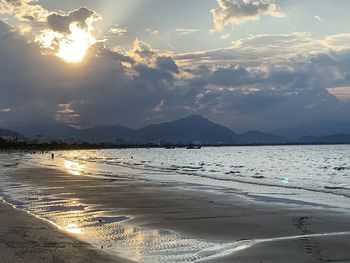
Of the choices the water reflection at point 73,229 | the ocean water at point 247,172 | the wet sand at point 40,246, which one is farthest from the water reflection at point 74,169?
the wet sand at point 40,246

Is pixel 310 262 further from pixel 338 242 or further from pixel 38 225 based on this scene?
pixel 38 225

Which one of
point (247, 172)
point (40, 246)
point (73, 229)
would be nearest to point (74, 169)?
point (247, 172)

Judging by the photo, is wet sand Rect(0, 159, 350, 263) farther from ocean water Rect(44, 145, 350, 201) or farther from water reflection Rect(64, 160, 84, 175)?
water reflection Rect(64, 160, 84, 175)

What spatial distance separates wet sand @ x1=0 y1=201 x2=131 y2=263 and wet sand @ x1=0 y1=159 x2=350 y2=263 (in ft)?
0.82

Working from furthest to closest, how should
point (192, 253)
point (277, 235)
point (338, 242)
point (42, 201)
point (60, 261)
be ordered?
point (42, 201), point (277, 235), point (338, 242), point (192, 253), point (60, 261)

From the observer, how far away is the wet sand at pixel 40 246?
917 centimetres

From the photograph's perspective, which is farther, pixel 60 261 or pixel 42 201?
pixel 42 201

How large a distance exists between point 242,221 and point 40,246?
729cm

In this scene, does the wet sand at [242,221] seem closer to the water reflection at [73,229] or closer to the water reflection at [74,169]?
the water reflection at [73,229]

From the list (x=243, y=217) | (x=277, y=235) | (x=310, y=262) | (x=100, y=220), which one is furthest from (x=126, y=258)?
(x=243, y=217)

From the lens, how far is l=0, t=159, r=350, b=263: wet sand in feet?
33.0

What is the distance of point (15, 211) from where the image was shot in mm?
16656

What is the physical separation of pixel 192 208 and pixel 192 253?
8746mm

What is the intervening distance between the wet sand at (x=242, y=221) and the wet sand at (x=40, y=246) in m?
0.25
